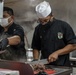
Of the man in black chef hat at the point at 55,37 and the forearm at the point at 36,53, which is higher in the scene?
the man in black chef hat at the point at 55,37

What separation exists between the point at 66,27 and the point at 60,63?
0.36 meters

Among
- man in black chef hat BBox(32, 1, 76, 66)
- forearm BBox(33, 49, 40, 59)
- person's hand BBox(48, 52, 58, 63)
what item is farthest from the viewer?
forearm BBox(33, 49, 40, 59)

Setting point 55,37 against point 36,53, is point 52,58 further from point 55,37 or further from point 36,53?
point 36,53

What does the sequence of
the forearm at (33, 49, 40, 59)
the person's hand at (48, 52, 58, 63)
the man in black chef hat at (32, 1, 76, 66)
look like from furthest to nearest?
the forearm at (33, 49, 40, 59)
the man in black chef hat at (32, 1, 76, 66)
the person's hand at (48, 52, 58, 63)

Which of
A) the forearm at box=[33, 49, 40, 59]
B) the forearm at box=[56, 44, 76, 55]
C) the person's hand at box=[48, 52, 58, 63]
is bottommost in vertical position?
the forearm at box=[33, 49, 40, 59]

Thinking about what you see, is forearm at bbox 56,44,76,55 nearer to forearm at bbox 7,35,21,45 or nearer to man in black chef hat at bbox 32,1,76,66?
man in black chef hat at bbox 32,1,76,66

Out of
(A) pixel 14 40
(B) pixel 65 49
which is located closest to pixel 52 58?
(B) pixel 65 49

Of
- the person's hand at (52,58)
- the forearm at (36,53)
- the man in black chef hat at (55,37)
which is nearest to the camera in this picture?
the person's hand at (52,58)

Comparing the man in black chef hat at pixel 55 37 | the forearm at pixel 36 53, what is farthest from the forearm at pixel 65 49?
the forearm at pixel 36 53

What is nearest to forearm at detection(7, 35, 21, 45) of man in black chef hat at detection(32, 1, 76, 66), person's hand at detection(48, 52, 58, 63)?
man in black chef hat at detection(32, 1, 76, 66)

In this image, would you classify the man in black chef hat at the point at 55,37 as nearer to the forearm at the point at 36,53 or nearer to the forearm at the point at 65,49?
the forearm at the point at 65,49

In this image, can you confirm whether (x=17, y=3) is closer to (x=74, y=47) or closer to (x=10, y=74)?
(x=74, y=47)

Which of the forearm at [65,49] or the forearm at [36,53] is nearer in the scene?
the forearm at [65,49]

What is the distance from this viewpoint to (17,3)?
330 centimetres
